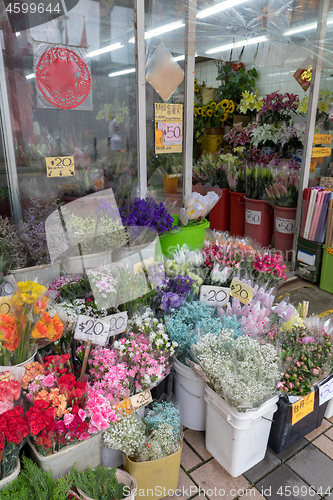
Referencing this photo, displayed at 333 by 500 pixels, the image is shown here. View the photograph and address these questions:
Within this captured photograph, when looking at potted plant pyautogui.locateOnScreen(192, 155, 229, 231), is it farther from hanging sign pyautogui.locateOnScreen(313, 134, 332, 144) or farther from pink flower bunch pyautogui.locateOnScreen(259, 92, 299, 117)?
hanging sign pyautogui.locateOnScreen(313, 134, 332, 144)

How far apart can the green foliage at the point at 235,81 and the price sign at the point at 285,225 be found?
231cm

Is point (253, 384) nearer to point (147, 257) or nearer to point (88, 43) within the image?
point (147, 257)

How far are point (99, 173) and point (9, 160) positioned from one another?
612mm

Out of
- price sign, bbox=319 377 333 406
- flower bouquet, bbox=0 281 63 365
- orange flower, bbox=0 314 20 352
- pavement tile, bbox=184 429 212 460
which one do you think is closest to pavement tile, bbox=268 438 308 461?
price sign, bbox=319 377 333 406

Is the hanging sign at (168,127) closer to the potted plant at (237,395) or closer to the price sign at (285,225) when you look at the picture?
the potted plant at (237,395)

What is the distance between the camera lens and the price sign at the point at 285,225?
167 inches

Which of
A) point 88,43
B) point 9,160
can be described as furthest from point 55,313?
point 88,43

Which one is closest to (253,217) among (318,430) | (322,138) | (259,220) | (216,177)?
(259,220)

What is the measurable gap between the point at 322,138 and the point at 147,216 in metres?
2.50

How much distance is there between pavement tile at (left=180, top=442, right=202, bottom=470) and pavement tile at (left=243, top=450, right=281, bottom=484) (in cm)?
25

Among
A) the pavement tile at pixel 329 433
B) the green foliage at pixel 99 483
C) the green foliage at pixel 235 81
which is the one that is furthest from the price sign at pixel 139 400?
the green foliage at pixel 235 81

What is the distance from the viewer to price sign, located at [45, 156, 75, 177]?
2.50 metres

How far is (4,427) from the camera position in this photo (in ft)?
4.32

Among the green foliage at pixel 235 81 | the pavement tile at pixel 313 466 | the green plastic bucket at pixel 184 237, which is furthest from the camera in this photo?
the green foliage at pixel 235 81
